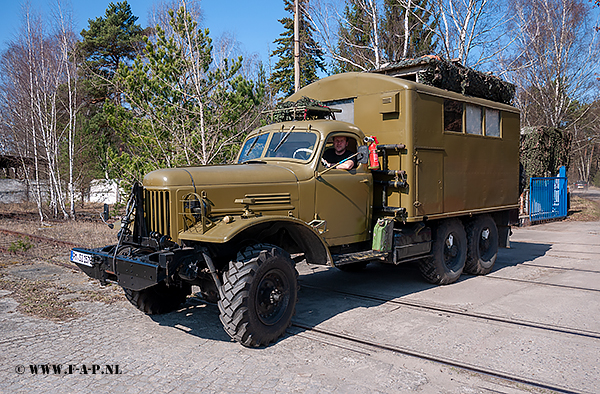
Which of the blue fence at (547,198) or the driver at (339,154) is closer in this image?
the driver at (339,154)

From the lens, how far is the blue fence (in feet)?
60.9

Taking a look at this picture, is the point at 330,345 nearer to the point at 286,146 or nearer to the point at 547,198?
the point at 286,146

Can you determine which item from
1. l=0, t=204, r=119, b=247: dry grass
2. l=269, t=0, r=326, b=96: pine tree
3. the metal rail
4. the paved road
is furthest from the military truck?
l=269, t=0, r=326, b=96: pine tree

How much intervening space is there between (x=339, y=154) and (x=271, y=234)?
172 cm

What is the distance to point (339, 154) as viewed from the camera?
6.87 meters

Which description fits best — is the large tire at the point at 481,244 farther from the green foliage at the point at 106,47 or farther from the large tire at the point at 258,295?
the green foliage at the point at 106,47

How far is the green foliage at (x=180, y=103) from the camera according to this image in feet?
35.3

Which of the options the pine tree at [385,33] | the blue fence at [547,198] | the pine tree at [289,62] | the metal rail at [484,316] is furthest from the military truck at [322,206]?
the pine tree at [289,62]

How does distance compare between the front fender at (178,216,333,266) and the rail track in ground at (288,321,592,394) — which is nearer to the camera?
the rail track in ground at (288,321,592,394)

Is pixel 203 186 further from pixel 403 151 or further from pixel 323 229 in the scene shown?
pixel 403 151

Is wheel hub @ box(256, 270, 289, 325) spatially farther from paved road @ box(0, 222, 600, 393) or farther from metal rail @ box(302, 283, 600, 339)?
metal rail @ box(302, 283, 600, 339)

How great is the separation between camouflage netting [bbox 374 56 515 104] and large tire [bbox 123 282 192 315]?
17.0 ft

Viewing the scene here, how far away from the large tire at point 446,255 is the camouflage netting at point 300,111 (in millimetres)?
2864

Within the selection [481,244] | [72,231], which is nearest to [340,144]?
[481,244]
